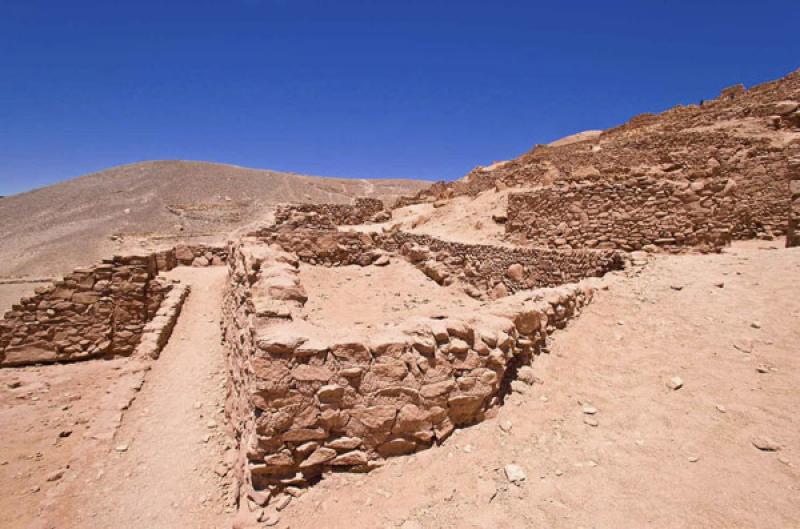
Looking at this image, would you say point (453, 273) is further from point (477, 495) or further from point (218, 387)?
point (477, 495)

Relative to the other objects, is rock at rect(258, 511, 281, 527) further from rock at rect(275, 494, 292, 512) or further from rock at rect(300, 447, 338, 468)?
rock at rect(300, 447, 338, 468)

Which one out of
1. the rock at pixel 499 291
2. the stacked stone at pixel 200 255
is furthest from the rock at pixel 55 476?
the stacked stone at pixel 200 255

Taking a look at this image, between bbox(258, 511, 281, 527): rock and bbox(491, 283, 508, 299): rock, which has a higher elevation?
bbox(491, 283, 508, 299): rock

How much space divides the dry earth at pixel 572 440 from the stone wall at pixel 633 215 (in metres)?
1.58

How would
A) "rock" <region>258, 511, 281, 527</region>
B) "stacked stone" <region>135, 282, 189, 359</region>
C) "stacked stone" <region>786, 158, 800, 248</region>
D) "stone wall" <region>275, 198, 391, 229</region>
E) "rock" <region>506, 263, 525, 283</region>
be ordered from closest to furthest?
"rock" <region>258, 511, 281, 527</region>, "stacked stone" <region>786, 158, 800, 248</region>, "stacked stone" <region>135, 282, 189, 359</region>, "rock" <region>506, 263, 525, 283</region>, "stone wall" <region>275, 198, 391, 229</region>

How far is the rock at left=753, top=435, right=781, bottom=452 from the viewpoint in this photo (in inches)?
130

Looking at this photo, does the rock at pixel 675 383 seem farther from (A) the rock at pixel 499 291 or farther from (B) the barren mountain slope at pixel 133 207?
(B) the barren mountain slope at pixel 133 207

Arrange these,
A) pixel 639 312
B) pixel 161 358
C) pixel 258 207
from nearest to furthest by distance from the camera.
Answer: pixel 639 312 → pixel 161 358 → pixel 258 207

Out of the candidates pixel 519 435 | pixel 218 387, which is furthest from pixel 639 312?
pixel 218 387

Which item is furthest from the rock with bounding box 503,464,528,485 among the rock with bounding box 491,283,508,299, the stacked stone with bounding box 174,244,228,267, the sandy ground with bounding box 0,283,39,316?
the sandy ground with bounding box 0,283,39,316

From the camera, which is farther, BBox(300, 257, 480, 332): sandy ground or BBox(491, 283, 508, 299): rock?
BBox(491, 283, 508, 299): rock

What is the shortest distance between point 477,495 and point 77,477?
470cm

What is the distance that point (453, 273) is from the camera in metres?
11.1

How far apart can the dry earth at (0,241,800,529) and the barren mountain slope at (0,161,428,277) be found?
1823 cm
